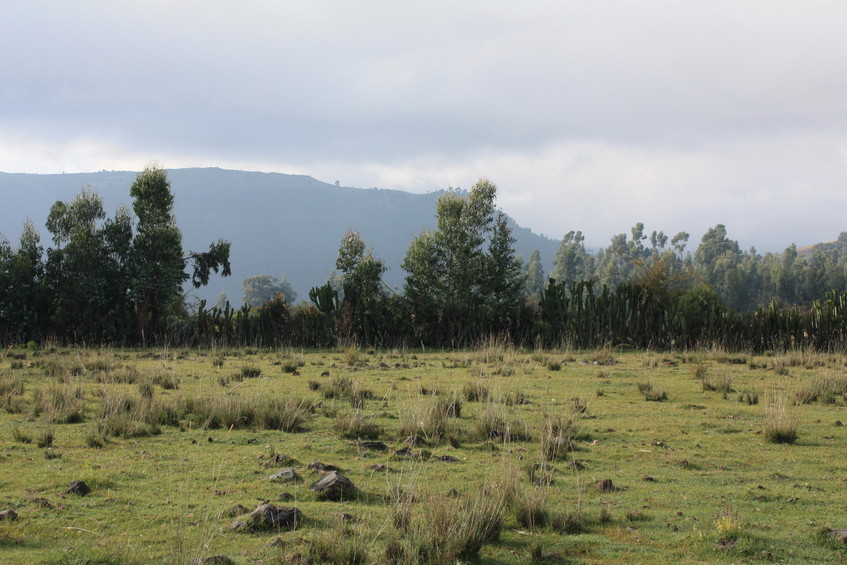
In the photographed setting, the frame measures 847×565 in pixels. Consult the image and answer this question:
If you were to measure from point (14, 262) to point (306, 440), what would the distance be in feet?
89.3

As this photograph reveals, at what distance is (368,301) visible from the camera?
33.6m

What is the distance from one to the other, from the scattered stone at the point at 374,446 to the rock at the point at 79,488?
3376 millimetres

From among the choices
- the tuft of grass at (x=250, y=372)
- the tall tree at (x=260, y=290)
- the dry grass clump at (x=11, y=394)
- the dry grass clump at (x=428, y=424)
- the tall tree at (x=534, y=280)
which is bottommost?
the tuft of grass at (x=250, y=372)

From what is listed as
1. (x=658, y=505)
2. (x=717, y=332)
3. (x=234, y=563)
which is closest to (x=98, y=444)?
(x=234, y=563)

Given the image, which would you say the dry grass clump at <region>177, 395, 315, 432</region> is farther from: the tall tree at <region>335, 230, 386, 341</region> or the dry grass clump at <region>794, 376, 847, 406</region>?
the tall tree at <region>335, 230, 386, 341</region>

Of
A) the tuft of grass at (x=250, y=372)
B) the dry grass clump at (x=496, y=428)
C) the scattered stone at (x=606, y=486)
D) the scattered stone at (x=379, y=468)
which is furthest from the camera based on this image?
the tuft of grass at (x=250, y=372)

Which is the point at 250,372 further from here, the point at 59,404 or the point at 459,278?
the point at 459,278

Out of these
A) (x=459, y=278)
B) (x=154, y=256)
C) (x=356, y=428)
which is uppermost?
(x=154, y=256)

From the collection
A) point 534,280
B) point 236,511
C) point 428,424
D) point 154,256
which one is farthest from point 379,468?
point 534,280

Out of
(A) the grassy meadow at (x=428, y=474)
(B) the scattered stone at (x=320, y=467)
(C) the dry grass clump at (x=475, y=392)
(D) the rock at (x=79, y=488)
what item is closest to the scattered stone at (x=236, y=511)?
(A) the grassy meadow at (x=428, y=474)

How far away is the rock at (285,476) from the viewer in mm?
7688

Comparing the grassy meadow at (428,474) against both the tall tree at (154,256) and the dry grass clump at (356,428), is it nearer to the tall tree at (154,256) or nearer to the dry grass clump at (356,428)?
the dry grass clump at (356,428)

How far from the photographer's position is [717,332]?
96.6 ft

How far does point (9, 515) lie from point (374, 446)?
438cm
